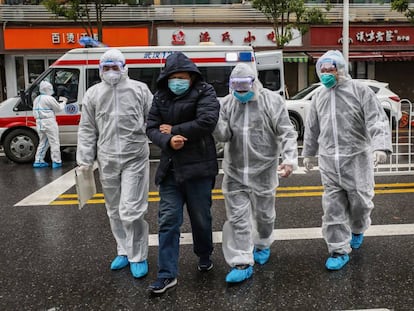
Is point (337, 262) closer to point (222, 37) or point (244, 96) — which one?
point (244, 96)

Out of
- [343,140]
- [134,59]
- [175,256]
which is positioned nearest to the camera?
[175,256]

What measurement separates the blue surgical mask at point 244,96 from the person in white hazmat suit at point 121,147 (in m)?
0.78

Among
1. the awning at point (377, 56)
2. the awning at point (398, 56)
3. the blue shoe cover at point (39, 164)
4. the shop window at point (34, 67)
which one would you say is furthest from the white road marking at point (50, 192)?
the awning at point (398, 56)

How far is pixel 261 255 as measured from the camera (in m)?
4.18

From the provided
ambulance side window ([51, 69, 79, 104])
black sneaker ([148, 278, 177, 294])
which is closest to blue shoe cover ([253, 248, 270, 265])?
black sneaker ([148, 278, 177, 294])

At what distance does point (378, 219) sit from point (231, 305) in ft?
8.59

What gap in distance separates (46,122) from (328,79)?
21.7 ft

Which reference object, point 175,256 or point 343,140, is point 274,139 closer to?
point 343,140

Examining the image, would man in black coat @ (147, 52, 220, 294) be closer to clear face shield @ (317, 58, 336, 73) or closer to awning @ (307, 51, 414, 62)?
clear face shield @ (317, 58, 336, 73)

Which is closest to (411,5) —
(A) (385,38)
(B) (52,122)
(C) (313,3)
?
(A) (385,38)

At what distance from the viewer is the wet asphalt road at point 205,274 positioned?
350cm

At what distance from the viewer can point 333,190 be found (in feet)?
13.4

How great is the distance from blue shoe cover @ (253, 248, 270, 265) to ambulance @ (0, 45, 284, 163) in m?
6.24

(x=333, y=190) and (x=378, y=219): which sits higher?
(x=333, y=190)
